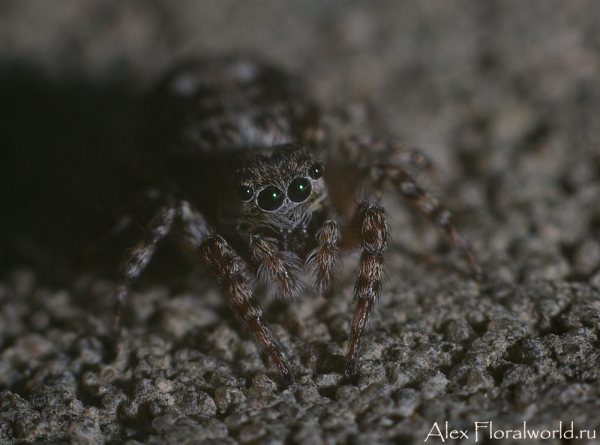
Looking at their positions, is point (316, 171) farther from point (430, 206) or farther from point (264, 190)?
point (430, 206)

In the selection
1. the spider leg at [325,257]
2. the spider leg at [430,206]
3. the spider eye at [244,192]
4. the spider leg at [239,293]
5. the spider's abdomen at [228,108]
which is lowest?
the spider leg at [239,293]

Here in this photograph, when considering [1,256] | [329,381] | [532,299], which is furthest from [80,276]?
[532,299]

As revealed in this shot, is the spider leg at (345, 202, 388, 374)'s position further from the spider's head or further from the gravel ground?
the spider's head

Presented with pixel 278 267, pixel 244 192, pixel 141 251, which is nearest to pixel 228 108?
pixel 244 192

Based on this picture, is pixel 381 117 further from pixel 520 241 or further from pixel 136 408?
pixel 136 408

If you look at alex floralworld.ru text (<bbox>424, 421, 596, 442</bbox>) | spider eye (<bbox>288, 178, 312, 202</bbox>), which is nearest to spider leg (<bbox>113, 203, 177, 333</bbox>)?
spider eye (<bbox>288, 178, 312, 202</bbox>)

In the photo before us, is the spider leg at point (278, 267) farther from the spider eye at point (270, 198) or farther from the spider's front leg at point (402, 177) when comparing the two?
the spider's front leg at point (402, 177)

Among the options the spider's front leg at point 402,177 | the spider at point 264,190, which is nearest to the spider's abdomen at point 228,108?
the spider at point 264,190
